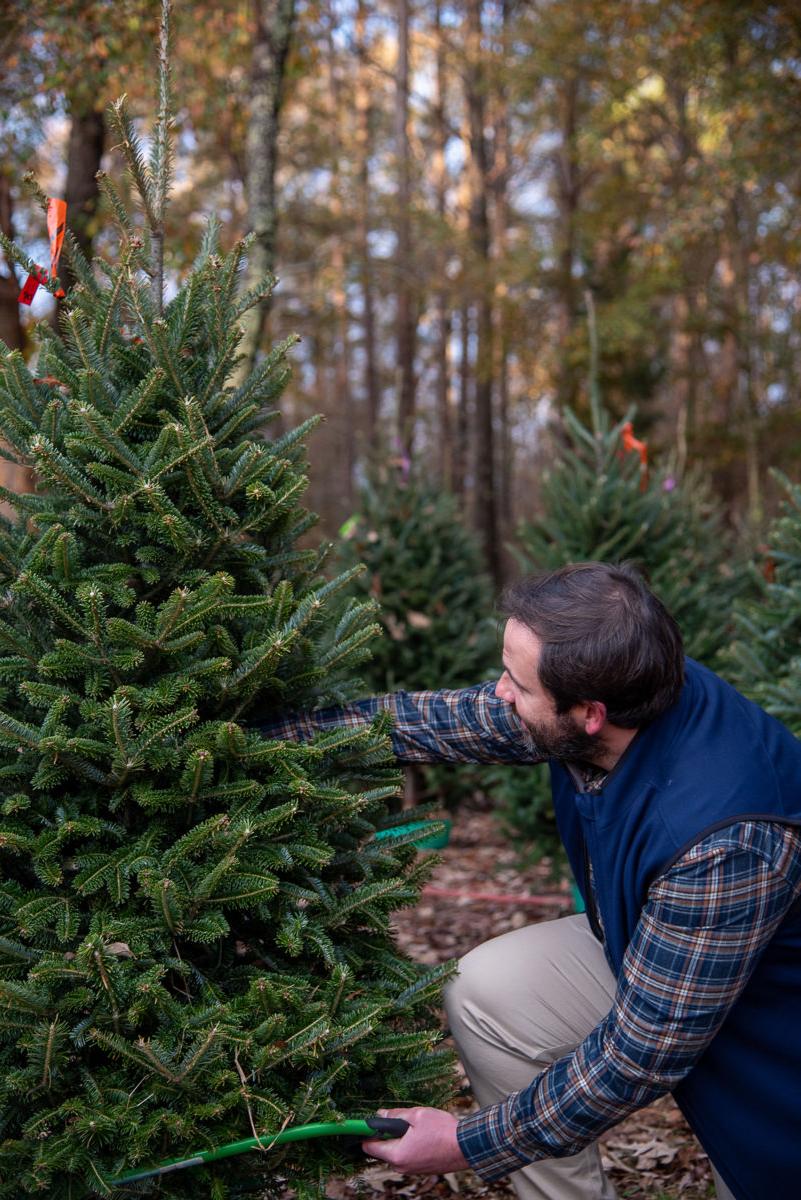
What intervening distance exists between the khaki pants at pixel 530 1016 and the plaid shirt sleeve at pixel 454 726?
1.69 ft

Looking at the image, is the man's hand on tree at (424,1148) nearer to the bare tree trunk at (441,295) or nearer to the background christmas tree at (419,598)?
A: the background christmas tree at (419,598)

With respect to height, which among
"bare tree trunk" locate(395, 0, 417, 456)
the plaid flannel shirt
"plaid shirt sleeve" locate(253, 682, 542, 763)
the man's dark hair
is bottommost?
the plaid flannel shirt

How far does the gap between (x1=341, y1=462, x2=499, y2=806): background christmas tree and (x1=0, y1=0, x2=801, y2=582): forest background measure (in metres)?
0.57

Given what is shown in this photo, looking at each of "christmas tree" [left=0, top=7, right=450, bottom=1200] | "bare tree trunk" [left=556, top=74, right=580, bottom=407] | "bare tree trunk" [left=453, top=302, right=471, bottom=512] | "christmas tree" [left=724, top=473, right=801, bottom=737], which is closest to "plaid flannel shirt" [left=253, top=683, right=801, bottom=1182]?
"christmas tree" [left=0, top=7, right=450, bottom=1200]

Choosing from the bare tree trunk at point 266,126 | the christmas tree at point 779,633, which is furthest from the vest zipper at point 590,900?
the bare tree trunk at point 266,126

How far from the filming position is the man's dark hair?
2.09m

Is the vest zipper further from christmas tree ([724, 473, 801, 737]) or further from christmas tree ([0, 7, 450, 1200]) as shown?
christmas tree ([724, 473, 801, 737])

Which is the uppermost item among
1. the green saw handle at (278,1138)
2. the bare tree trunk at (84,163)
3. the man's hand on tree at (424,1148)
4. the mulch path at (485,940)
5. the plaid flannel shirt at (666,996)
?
the bare tree trunk at (84,163)

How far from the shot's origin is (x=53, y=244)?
2.48 m

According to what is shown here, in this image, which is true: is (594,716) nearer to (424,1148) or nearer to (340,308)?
(424,1148)

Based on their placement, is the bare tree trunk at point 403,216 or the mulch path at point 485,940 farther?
the bare tree trunk at point 403,216

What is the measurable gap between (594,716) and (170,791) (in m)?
0.95

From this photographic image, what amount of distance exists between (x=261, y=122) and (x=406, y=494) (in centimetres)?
284

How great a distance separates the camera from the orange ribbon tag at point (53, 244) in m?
2.46
